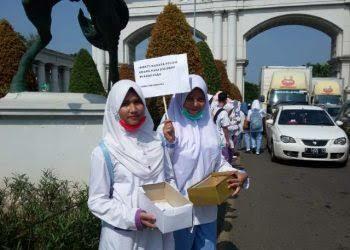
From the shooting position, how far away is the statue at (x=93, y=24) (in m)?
5.50

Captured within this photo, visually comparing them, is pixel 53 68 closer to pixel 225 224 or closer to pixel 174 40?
pixel 174 40

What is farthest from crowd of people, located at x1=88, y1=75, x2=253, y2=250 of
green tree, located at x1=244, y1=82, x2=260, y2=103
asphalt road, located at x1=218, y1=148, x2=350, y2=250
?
green tree, located at x1=244, y1=82, x2=260, y2=103

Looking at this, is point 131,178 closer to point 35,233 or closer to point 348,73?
point 35,233

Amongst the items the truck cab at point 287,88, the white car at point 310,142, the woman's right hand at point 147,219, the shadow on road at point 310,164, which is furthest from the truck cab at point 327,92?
the woman's right hand at point 147,219

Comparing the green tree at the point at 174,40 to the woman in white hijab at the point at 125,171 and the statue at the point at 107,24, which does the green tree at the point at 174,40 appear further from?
the woman in white hijab at the point at 125,171

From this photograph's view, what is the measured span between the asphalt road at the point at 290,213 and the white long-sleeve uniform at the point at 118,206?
242cm

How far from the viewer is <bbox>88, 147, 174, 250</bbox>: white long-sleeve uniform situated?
234 centimetres

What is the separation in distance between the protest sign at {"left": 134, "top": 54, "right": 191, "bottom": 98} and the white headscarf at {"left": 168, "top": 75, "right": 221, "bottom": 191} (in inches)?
3.4

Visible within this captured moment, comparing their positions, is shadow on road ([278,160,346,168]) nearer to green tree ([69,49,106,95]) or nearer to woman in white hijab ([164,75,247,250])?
woman in white hijab ([164,75,247,250])

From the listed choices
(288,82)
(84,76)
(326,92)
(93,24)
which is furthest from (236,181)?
(326,92)

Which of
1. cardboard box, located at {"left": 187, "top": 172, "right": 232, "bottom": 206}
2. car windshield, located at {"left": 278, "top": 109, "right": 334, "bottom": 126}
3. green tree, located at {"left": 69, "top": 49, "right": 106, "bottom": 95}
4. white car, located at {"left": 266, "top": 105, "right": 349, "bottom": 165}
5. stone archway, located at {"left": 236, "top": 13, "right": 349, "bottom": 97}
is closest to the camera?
cardboard box, located at {"left": 187, "top": 172, "right": 232, "bottom": 206}

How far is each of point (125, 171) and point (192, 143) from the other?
2.39 ft

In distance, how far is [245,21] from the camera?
3875 centimetres

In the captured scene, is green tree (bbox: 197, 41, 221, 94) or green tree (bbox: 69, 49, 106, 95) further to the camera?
green tree (bbox: 69, 49, 106, 95)
